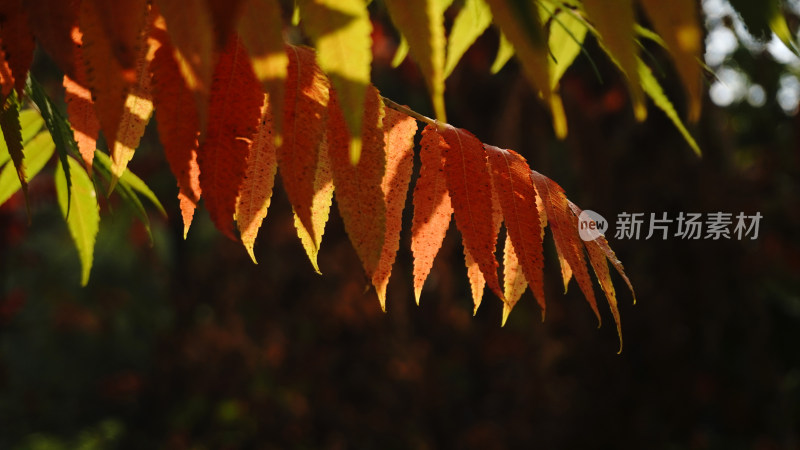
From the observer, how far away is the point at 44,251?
11227 millimetres

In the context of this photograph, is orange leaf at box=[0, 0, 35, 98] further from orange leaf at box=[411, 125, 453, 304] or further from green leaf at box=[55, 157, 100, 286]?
green leaf at box=[55, 157, 100, 286]

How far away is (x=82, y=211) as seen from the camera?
1.04 m

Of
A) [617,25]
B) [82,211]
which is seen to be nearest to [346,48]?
[617,25]

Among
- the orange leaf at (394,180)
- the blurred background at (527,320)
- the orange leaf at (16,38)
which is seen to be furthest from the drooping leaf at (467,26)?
the blurred background at (527,320)

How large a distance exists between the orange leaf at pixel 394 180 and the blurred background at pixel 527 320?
2.87 metres

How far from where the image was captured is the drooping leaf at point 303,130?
0.49 metres

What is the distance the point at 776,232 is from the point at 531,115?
74.5 inches

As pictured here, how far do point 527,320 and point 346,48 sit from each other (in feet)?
18.7

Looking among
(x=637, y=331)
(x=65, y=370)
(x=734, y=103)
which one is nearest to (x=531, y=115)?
(x=637, y=331)

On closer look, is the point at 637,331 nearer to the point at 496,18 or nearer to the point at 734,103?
the point at 734,103

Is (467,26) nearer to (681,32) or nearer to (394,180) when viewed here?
(394,180)

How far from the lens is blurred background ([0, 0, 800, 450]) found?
4.31 meters

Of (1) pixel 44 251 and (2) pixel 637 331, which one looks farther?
(1) pixel 44 251

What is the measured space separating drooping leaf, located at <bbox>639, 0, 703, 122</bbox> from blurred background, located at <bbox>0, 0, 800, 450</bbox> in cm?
324
